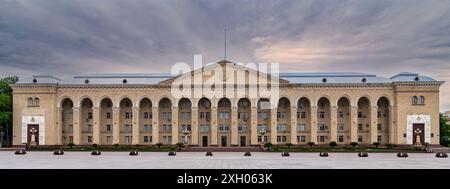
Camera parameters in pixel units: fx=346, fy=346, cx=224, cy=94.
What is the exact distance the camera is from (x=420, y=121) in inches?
2121

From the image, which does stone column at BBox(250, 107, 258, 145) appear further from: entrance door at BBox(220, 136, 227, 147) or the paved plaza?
the paved plaza

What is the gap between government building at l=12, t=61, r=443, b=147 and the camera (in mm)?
54250

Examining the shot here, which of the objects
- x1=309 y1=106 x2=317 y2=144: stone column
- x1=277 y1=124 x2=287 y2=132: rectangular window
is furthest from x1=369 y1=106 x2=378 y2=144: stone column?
x1=277 y1=124 x2=287 y2=132: rectangular window

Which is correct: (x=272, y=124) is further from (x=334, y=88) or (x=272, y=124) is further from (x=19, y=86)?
(x=19, y=86)

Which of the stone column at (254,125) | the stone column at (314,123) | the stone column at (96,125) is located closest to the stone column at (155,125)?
the stone column at (96,125)

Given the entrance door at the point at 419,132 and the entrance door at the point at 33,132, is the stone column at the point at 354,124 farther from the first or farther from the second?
the entrance door at the point at 33,132

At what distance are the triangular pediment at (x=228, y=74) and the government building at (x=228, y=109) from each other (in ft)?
0.52

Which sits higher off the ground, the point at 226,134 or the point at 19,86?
the point at 19,86

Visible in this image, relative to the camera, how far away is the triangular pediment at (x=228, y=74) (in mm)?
54125

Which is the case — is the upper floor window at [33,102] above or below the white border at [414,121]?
above

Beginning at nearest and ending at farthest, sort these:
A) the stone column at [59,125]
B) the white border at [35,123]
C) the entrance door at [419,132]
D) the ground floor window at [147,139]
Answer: the entrance door at [419,132] < the white border at [35,123] < the stone column at [59,125] < the ground floor window at [147,139]

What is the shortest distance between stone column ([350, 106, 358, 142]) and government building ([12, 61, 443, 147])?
151 mm
